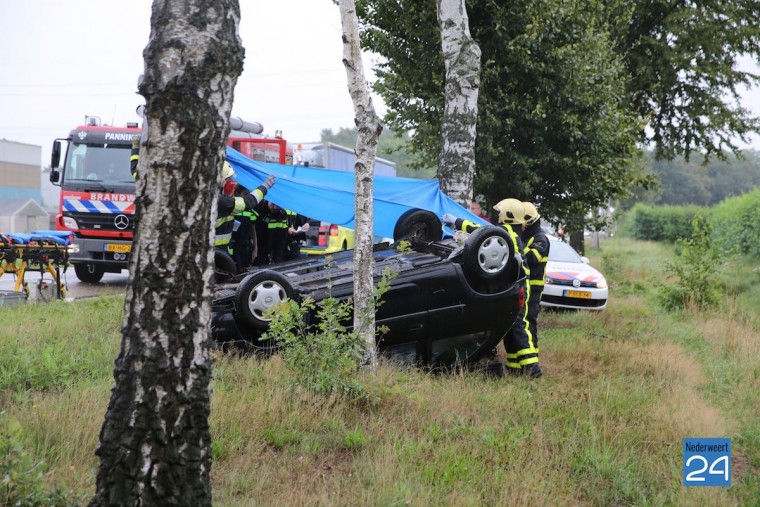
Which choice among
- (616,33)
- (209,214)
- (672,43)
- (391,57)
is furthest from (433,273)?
(672,43)

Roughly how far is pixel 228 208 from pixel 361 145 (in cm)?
204

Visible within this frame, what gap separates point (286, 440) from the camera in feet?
15.4

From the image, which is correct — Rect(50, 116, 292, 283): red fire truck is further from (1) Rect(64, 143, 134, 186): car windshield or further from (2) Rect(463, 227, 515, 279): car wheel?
(2) Rect(463, 227, 515, 279): car wheel

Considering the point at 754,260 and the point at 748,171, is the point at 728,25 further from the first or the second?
the point at 748,171

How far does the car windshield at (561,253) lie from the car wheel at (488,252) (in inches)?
274

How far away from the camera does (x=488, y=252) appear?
6652 millimetres

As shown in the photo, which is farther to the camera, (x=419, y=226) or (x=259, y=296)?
(x=419, y=226)

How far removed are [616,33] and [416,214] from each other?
1481 cm

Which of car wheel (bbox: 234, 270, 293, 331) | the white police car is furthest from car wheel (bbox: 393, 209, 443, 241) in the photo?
the white police car

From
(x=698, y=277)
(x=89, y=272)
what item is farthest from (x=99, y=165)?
(x=698, y=277)

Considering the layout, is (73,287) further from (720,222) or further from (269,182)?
(720,222)

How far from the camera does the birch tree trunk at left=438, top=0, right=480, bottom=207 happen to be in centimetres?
966

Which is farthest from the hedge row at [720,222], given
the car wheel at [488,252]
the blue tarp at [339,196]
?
the car wheel at [488,252]

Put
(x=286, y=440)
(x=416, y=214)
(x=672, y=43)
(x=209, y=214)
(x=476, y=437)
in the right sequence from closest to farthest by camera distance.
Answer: (x=209, y=214) → (x=286, y=440) → (x=476, y=437) → (x=416, y=214) → (x=672, y=43)
